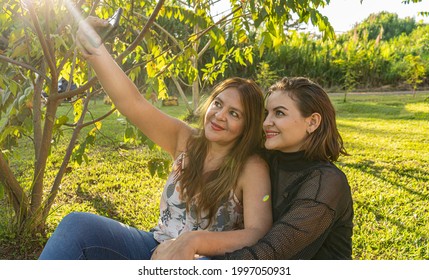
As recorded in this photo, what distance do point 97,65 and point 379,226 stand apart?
7.23 ft

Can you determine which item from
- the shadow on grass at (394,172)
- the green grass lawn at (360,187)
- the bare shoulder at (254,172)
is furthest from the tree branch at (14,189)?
the shadow on grass at (394,172)

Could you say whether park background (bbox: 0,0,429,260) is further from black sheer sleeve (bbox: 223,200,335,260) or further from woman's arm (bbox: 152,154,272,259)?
black sheer sleeve (bbox: 223,200,335,260)

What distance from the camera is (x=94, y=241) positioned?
1.77 metres

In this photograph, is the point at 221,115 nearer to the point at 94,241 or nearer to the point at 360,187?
the point at 94,241

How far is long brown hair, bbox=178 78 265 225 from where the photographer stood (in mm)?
1774

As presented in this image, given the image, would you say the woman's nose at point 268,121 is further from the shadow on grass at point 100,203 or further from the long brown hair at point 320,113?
the shadow on grass at point 100,203

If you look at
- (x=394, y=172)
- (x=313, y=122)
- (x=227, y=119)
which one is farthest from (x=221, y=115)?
(x=394, y=172)

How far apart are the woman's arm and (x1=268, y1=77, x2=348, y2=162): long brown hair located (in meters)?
0.18

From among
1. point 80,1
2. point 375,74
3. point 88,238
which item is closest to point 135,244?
point 88,238

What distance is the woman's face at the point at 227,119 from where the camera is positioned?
184cm

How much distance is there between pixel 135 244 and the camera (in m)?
1.89

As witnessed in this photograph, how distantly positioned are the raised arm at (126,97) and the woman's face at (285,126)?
0.40 m

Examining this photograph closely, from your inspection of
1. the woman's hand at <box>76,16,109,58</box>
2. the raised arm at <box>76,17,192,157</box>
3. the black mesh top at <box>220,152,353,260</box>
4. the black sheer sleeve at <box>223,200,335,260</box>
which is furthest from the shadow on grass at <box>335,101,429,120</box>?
the woman's hand at <box>76,16,109,58</box>

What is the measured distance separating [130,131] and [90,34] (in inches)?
40.0
